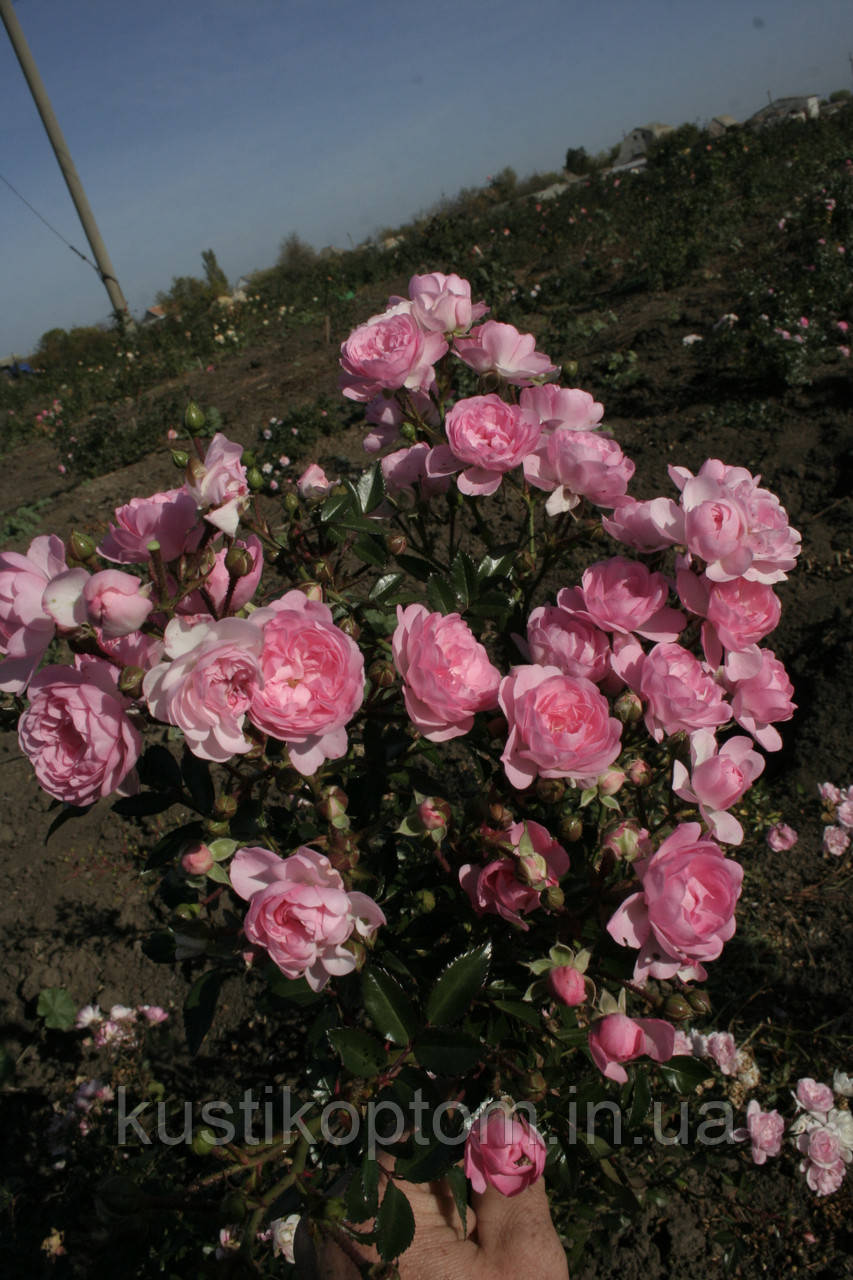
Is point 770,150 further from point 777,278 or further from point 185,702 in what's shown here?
point 185,702

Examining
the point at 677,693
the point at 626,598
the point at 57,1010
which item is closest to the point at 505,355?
the point at 626,598

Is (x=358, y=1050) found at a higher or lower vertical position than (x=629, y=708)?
lower

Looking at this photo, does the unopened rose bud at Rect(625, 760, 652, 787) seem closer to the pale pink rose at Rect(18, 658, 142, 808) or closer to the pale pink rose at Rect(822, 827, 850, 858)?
the pale pink rose at Rect(18, 658, 142, 808)

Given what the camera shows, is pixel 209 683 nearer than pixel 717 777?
Yes

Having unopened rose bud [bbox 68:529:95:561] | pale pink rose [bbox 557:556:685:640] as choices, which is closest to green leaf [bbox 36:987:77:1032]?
unopened rose bud [bbox 68:529:95:561]

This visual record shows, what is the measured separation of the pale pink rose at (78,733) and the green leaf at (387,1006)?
39 cm

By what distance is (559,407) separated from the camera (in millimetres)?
1112

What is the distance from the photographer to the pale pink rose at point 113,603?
2.39 feet

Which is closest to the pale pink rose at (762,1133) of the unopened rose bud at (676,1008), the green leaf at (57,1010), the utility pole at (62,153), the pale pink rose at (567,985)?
the unopened rose bud at (676,1008)

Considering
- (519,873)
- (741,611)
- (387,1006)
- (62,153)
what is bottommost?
(387,1006)

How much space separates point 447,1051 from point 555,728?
405mm

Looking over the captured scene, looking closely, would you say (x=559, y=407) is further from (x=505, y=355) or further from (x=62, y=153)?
(x=62, y=153)

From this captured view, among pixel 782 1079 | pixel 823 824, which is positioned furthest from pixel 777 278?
pixel 782 1079

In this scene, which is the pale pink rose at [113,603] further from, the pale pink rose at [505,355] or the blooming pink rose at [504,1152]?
the blooming pink rose at [504,1152]
